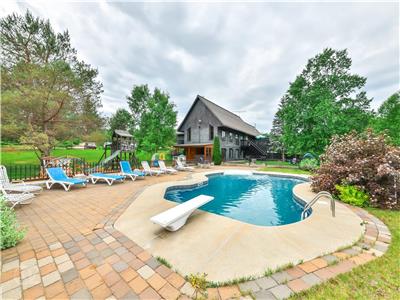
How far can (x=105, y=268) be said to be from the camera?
7.34 feet

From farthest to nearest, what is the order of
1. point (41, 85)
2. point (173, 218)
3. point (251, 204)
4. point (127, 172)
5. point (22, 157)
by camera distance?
point (22, 157)
point (127, 172)
point (41, 85)
point (251, 204)
point (173, 218)

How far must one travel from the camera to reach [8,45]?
377 inches

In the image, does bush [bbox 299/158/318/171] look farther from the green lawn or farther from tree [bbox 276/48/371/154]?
the green lawn

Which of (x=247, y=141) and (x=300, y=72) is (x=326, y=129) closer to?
(x=300, y=72)

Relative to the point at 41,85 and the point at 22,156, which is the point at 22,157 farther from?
the point at 41,85

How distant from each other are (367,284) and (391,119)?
32.6 meters

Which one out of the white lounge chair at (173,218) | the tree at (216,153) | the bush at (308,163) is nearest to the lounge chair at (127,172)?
the white lounge chair at (173,218)

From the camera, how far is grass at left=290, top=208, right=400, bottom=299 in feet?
5.98

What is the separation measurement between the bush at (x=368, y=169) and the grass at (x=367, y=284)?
148 inches

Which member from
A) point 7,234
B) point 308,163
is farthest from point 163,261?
point 308,163

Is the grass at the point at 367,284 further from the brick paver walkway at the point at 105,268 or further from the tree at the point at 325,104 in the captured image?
the tree at the point at 325,104

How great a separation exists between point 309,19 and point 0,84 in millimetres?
16683

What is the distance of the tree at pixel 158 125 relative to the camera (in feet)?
57.5

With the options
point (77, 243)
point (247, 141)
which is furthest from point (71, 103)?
point (247, 141)
